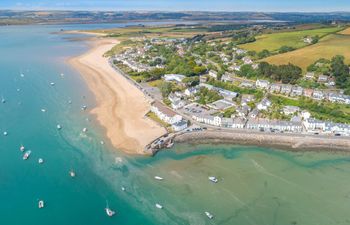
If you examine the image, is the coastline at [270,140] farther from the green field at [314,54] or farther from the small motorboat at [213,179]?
the green field at [314,54]

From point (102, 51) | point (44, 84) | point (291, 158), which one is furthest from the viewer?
point (102, 51)

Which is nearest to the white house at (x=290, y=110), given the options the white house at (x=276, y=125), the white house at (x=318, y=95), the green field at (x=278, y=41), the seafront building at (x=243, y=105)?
the seafront building at (x=243, y=105)

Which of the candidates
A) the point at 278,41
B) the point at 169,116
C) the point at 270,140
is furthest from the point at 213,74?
the point at 278,41

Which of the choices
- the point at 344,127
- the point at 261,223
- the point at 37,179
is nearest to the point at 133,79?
the point at 37,179

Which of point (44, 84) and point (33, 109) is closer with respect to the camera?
point (33, 109)

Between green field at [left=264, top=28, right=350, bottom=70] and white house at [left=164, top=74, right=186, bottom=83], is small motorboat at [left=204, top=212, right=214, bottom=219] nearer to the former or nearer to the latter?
white house at [left=164, top=74, right=186, bottom=83]

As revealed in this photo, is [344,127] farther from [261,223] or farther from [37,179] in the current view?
[37,179]

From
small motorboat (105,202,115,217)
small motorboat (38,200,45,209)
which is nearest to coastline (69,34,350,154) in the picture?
small motorboat (105,202,115,217)

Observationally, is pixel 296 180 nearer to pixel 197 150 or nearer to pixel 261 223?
pixel 261 223

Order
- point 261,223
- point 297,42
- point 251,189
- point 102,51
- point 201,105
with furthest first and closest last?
point 102,51 < point 297,42 < point 201,105 < point 251,189 < point 261,223
